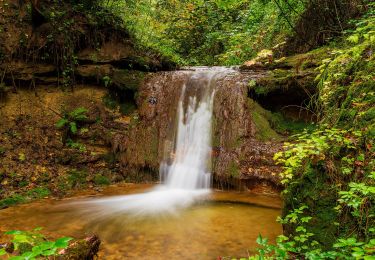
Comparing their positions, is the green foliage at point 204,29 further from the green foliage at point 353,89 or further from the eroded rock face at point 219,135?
the green foliage at point 353,89

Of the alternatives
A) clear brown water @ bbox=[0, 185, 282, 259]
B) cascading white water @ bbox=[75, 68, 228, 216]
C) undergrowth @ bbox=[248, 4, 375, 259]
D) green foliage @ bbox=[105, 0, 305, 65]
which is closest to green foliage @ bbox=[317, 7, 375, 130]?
undergrowth @ bbox=[248, 4, 375, 259]

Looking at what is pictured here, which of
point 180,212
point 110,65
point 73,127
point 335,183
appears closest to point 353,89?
point 335,183

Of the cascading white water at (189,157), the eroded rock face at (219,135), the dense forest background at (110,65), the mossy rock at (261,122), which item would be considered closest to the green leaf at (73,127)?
the dense forest background at (110,65)

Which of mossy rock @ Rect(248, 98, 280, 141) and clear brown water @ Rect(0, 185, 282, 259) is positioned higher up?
mossy rock @ Rect(248, 98, 280, 141)

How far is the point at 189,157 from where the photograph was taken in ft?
22.0

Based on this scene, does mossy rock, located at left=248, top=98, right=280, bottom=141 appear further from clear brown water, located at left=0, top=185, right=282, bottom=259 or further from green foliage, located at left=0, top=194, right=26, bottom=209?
green foliage, located at left=0, top=194, right=26, bottom=209

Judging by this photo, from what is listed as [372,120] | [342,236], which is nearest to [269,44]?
[372,120]

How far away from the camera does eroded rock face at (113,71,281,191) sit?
5996 mm

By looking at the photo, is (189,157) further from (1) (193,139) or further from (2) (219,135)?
(2) (219,135)

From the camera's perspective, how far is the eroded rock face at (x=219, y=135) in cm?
600

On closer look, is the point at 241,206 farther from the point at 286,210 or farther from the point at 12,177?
the point at 12,177

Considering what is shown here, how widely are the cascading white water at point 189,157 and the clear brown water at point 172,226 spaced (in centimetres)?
68

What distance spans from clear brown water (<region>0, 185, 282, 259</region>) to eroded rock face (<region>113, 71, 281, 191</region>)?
67cm

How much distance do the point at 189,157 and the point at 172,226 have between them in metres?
2.54
